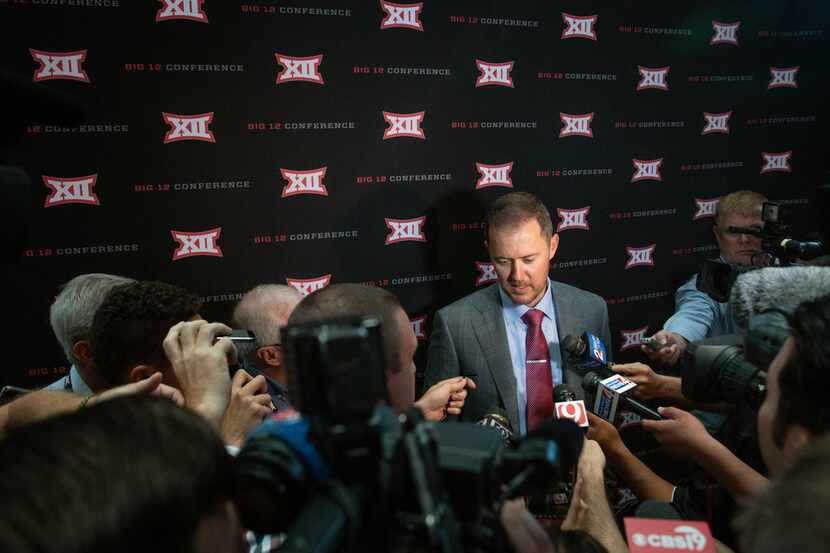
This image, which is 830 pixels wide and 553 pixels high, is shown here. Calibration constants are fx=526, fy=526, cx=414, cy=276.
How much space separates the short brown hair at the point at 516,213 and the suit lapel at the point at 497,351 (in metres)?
0.36

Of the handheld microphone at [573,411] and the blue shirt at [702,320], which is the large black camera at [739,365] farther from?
the blue shirt at [702,320]

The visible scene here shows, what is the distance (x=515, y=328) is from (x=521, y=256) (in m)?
0.35

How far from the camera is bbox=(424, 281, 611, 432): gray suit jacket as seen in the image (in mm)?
2279

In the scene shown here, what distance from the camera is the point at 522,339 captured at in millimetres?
2359

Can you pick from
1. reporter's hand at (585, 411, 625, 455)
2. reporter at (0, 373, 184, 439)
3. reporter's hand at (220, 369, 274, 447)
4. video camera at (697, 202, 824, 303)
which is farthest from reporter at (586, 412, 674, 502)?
reporter at (0, 373, 184, 439)

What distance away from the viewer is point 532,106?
2664mm

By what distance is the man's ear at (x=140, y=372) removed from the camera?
146 cm

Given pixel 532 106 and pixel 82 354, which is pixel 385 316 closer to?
pixel 82 354

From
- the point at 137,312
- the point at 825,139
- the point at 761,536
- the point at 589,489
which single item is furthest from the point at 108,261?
the point at 825,139

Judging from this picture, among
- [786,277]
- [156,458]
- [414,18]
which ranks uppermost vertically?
[414,18]

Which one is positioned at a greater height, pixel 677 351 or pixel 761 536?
pixel 761 536

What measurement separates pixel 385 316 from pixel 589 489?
68 centimetres

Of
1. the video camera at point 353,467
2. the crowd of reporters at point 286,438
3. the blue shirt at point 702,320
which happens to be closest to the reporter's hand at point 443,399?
the crowd of reporters at point 286,438

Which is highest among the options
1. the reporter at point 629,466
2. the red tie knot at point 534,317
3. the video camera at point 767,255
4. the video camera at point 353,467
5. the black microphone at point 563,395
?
the video camera at point 767,255
